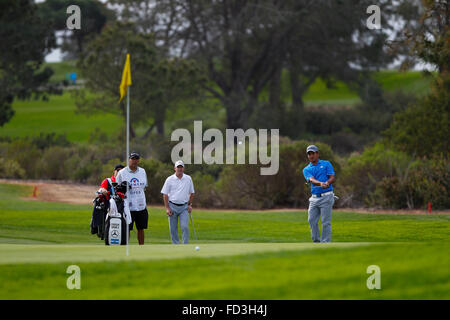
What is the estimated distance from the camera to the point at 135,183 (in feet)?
50.4

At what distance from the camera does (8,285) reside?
9852mm

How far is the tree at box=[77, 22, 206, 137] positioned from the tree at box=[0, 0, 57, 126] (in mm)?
5171

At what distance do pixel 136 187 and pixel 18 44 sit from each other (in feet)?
124

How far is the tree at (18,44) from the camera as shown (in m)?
49.6

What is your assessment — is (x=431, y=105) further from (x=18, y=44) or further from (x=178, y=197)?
(x=18, y=44)

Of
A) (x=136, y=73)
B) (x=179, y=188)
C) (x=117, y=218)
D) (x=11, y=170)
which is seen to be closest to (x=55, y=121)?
(x=136, y=73)

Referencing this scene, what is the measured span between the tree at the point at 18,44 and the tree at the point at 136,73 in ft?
17.0

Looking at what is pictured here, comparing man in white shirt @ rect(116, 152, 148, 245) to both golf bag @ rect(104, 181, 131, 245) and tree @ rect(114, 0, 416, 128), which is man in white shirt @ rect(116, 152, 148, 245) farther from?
tree @ rect(114, 0, 416, 128)

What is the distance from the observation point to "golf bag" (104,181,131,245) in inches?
579

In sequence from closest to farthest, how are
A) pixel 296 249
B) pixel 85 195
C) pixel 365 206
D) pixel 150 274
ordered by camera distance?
pixel 150 274
pixel 296 249
pixel 365 206
pixel 85 195

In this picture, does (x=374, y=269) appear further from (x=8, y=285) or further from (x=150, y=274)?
(x=8, y=285)

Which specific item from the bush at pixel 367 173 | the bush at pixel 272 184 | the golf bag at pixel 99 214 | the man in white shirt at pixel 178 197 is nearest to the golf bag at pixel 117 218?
the golf bag at pixel 99 214

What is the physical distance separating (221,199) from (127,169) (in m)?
15.3

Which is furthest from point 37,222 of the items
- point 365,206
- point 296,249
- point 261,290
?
point 261,290
